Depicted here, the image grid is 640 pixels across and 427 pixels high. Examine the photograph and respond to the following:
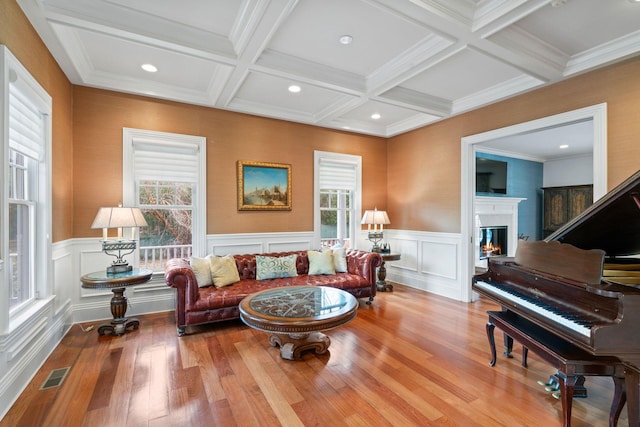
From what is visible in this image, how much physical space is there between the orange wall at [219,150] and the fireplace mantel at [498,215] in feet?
7.68

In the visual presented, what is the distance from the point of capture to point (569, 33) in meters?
2.71

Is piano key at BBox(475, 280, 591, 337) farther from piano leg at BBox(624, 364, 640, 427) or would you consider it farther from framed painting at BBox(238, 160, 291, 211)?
framed painting at BBox(238, 160, 291, 211)

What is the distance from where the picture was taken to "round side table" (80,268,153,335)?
10.1 feet

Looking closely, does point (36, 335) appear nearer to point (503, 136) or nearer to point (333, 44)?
point (333, 44)

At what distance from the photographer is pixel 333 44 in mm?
2938


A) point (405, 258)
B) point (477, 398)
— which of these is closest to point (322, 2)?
point (477, 398)

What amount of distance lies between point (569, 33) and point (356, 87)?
2.06m

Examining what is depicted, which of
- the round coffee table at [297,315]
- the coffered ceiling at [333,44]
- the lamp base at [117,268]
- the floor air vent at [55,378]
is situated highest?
the coffered ceiling at [333,44]

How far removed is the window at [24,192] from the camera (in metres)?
2.02

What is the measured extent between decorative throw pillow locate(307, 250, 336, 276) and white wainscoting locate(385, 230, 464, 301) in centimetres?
174

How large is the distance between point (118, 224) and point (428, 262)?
447 cm

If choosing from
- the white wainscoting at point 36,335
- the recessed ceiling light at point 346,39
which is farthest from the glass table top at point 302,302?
the recessed ceiling light at point 346,39

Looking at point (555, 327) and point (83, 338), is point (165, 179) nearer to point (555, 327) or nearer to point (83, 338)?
point (83, 338)

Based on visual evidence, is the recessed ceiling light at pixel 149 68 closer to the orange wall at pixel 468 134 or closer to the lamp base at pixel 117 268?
the lamp base at pixel 117 268
